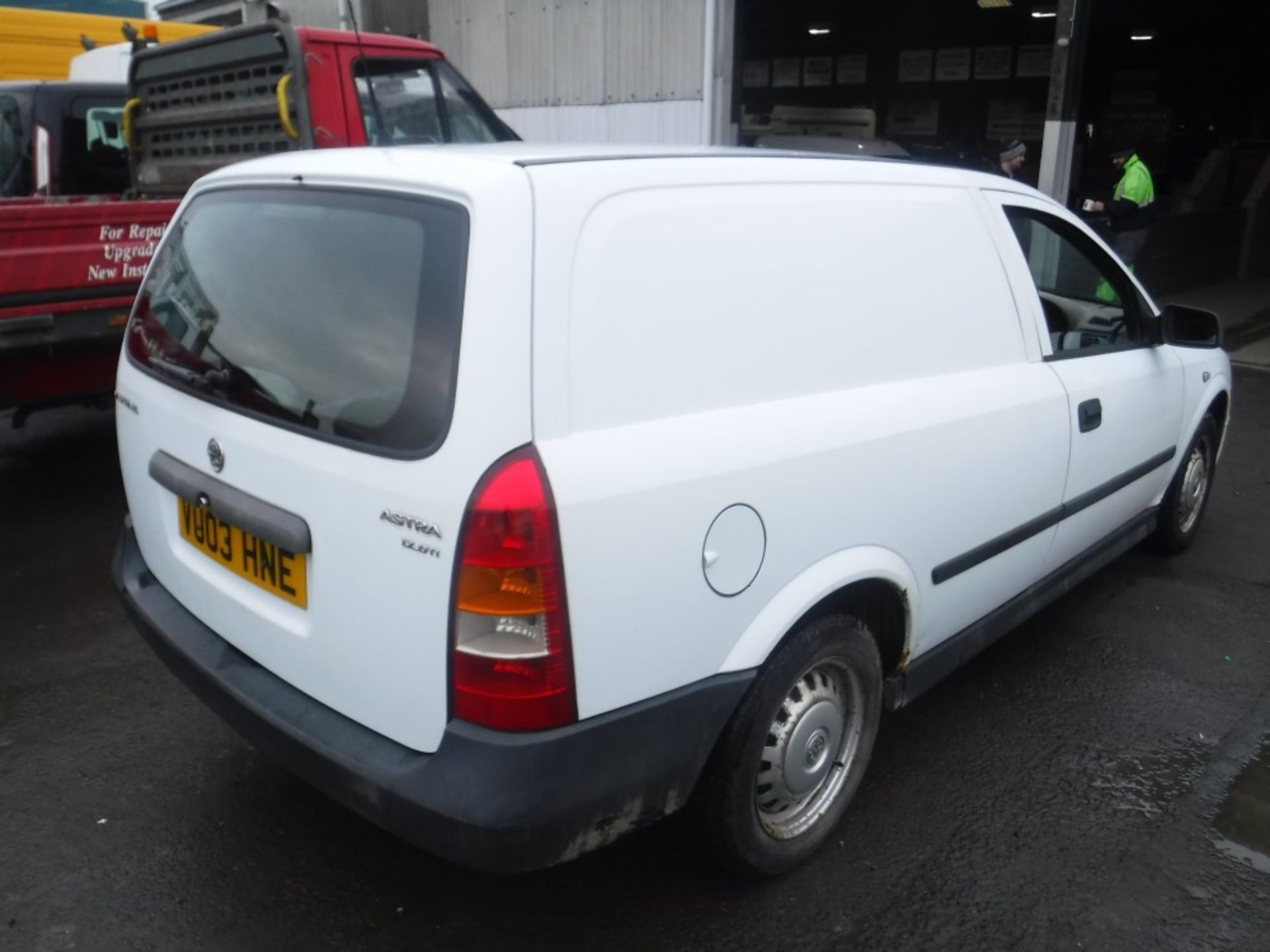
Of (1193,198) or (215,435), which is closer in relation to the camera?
(215,435)

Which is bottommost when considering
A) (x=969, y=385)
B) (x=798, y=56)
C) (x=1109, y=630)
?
(x=1109, y=630)

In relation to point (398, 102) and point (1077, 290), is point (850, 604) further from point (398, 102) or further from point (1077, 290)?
point (398, 102)

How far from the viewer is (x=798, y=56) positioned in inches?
991

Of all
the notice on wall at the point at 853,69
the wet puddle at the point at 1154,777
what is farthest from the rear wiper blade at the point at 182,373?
the notice on wall at the point at 853,69

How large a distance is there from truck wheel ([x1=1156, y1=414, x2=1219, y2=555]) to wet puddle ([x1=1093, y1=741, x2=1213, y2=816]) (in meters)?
1.55

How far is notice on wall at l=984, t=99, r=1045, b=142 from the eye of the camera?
21.8 metres

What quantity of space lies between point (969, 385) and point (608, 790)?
1634 millimetres

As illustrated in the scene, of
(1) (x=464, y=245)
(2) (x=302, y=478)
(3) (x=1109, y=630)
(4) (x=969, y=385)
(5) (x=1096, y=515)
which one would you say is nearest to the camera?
(1) (x=464, y=245)

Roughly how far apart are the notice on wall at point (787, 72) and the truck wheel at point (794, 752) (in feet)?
81.1

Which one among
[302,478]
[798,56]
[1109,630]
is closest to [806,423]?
[302,478]

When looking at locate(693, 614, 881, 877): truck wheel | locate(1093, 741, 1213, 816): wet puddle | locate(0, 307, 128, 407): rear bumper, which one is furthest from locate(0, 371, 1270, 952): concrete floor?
locate(0, 307, 128, 407): rear bumper

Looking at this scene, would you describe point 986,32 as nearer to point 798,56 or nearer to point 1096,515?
point 798,56

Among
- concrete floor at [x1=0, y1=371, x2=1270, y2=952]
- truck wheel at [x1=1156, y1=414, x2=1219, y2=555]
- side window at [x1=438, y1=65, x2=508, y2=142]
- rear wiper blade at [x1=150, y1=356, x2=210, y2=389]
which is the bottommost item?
concrete floor at [x1=0, y1=371, x2=1270, y2=952]

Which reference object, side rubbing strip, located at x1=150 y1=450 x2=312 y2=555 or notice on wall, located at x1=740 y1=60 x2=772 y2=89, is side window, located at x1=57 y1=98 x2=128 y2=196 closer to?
side rubbing strip, located at x1=150 y1=450 x2=312 y2=555
